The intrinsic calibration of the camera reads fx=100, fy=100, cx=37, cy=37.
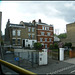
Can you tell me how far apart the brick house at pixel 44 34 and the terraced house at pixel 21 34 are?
79.9 inches

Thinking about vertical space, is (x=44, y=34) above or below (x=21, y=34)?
above

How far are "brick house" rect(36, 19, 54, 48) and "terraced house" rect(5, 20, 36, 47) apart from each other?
2.03m

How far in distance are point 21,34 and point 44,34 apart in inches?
354

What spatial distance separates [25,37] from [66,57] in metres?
18.9

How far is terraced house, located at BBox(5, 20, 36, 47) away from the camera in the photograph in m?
31.6

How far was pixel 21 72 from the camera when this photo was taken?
160 centimetres

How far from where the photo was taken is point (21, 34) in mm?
32969

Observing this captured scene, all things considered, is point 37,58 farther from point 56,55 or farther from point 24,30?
point 24,30

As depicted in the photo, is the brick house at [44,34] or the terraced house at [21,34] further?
the brick house at [44,34]

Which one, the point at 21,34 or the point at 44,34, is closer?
the point at 21,34

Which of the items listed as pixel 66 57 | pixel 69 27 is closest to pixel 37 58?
pixel 66 57

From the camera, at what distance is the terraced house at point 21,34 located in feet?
104

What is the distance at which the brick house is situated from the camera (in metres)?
36.1

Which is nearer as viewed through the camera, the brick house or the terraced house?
the terraced house
